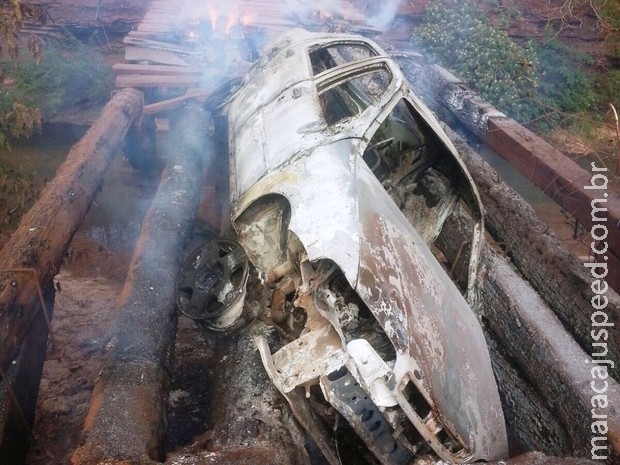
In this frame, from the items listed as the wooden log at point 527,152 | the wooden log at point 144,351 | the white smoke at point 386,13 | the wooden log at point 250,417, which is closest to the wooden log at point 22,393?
the wooden log at point 144,351

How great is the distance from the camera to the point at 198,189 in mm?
5422

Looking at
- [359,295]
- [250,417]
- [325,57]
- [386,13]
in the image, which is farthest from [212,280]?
[386,13]

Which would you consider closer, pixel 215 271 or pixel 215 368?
pixel 215 271

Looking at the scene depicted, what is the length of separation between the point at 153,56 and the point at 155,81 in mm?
797

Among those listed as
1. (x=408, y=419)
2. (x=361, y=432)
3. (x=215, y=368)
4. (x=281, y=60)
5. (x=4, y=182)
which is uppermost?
(x=281, y=60)

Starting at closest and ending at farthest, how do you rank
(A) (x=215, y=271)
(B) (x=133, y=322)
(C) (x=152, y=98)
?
(B) (x=133, y=322) → (A) (x=215, y=271) → (C) (x=152, y=98)

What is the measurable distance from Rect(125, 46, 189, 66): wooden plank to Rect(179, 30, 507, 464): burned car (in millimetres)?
4163

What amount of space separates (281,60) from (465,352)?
10.7 feet

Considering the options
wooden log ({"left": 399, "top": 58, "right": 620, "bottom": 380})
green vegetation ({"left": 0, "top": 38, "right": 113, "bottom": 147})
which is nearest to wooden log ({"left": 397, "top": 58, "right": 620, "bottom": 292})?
wooden log ({"left": 399, "top": 58, "right": 620, "bottom": 380})

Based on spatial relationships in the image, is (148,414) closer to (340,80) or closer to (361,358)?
(361,358)

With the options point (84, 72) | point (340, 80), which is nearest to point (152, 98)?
point (84, 72)

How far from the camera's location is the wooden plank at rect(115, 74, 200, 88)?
22.6 ft

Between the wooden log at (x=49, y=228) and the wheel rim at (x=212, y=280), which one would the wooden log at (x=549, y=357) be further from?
the wooden log at (x=49, y=228)

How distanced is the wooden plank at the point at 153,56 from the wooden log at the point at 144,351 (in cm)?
304
